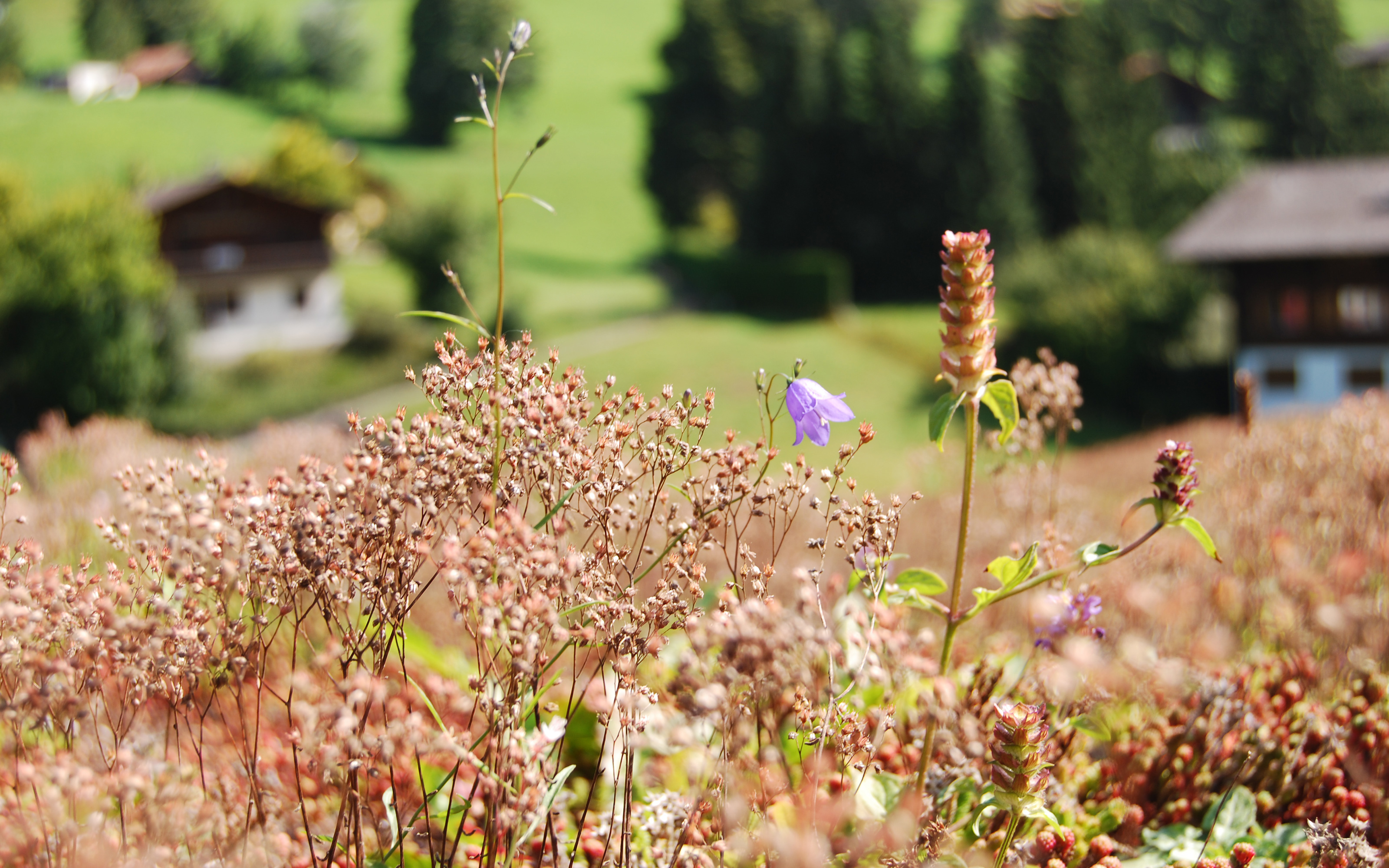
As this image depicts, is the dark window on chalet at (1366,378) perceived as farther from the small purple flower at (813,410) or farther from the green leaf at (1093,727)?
the small purple flower at (813,410)

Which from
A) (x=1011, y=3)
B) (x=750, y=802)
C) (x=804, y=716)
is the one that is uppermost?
(x=1011, y=3)

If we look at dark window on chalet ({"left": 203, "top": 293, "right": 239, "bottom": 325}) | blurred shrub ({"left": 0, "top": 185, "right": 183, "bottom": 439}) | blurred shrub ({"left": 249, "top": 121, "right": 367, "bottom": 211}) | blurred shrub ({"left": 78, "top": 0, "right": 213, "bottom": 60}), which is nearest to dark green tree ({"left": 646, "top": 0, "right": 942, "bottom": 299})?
blurred shrub ({"left": 249, "top": 121, "right": 367, "bottom": 211})

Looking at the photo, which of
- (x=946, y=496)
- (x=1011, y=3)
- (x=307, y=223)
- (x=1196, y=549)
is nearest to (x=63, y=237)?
(x=307, y=223)

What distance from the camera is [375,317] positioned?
3731 cm

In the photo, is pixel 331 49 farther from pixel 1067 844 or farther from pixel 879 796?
pixel 1067 844

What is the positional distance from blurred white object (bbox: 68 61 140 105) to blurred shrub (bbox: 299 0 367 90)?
10722 mm

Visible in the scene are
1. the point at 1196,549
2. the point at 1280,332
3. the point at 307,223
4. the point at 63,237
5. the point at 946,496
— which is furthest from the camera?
the point at 307,223

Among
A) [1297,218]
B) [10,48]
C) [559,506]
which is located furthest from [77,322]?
[10,48]

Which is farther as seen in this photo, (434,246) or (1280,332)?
(434,246)

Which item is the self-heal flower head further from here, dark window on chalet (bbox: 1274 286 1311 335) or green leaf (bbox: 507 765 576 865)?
dark window on chalet (bbox: 1274 286 1311 335)

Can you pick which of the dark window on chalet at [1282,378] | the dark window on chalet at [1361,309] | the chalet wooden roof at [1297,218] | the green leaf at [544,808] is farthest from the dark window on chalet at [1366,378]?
the green leaf at [544,808]

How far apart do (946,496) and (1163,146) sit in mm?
41224

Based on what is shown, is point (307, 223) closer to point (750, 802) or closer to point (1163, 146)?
point (1163, 146)

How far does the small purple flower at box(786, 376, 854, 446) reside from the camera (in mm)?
2166
